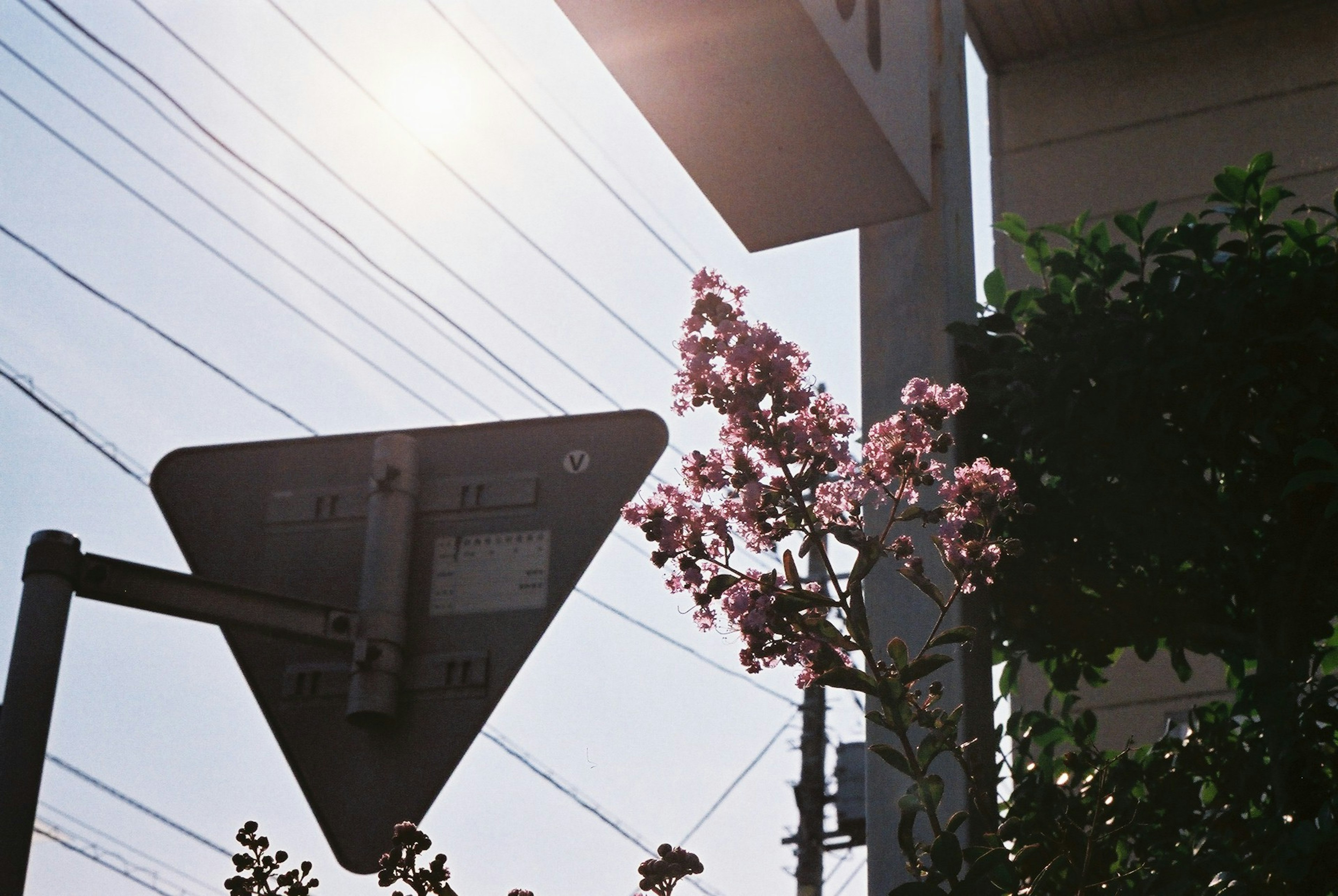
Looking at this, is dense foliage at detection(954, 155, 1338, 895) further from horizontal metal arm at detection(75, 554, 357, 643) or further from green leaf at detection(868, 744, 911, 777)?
horizontal metal arm at detection(75, 554, 357, 643)

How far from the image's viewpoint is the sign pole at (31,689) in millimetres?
1716

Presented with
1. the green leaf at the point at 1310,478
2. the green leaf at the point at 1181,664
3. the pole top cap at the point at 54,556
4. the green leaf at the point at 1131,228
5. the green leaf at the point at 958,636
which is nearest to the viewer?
the green leaf at the point at 958,636

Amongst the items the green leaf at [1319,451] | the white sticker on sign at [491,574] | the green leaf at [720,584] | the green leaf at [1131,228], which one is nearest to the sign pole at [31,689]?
the white sticker on sign at [491,574]

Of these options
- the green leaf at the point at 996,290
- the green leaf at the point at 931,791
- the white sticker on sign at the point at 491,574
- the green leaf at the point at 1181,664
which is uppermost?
the green leaf at the point at 996,290

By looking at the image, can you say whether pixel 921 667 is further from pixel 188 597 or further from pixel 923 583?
pixel 188 597

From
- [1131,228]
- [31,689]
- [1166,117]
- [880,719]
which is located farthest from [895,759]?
[1166,117]

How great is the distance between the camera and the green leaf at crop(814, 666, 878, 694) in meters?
1.62

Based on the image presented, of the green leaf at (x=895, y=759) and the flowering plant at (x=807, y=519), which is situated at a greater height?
the flowering plant at (x=807, y=519)

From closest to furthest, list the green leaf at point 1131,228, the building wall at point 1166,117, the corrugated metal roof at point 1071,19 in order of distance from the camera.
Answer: the green leaf at point 1131,228
the building wall at point 1166,117
the corrugated metal roof at point 1071,19

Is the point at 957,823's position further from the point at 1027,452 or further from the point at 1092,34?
the point at 1092,34

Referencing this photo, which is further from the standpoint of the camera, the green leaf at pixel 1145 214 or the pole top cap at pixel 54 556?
the green leaf at pixel 1145 214

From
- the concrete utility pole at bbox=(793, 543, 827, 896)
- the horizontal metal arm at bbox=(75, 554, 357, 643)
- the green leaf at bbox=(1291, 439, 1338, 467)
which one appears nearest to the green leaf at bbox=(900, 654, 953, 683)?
the horizontal metal arm at bbox=(75, 554, 357, 643)

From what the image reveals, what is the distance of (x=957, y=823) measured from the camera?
1621 millimetres

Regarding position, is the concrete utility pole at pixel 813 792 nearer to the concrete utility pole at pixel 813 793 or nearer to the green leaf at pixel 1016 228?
the concrete utility pole at pixel 813 793
